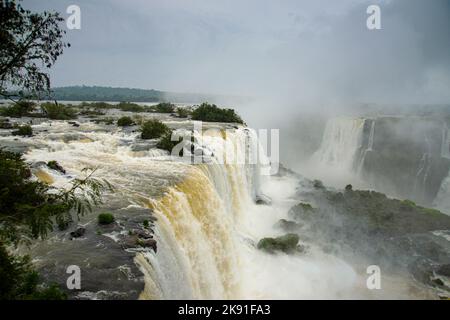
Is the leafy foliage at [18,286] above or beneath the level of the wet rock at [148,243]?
above

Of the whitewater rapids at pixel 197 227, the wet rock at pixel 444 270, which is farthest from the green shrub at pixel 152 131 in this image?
the wet rock at pixel 444 270

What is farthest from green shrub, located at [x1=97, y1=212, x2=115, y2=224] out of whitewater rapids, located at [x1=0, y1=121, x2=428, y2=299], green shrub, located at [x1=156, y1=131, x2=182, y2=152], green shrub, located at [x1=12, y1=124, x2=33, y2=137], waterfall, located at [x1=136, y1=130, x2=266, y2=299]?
green shrub, located at [x1=12, y1=124, x2=33, y2=137]

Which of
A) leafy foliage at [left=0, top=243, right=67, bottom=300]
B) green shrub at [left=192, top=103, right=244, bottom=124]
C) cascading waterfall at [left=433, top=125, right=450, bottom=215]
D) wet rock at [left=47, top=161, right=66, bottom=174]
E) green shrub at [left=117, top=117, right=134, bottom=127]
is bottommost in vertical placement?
cascading waterfall at [left=433, top=125, right=450, bottom=215]

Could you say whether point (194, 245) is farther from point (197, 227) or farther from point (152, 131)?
point (152, 131)

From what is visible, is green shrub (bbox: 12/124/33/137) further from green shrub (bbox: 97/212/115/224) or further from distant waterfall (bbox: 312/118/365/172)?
→ distant waterfall (bbox: 312/118/365/172)

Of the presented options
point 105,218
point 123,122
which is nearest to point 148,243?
point 105,218

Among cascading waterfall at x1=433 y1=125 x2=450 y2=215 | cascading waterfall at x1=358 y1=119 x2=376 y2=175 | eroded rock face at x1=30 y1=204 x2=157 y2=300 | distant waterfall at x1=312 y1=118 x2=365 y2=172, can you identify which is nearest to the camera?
eroded rock face at x1=30 y1=204 x2=157 y2=300

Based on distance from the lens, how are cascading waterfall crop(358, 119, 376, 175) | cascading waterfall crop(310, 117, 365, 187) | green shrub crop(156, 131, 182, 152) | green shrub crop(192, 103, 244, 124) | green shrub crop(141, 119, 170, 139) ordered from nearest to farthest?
green shrub crop(156, 131, 182, 152)
green shrub crop(141, 119, 170, 139)
green shrub crop(192, 103, 244, 124)
cascading waterfall crop(358, 119, 376, 175)
cascading waterfall crop(310, 117, 365, 187)

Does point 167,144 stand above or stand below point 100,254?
above

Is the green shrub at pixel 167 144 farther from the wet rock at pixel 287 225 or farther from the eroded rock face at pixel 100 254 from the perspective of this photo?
the wet rock at pixel 287 225
